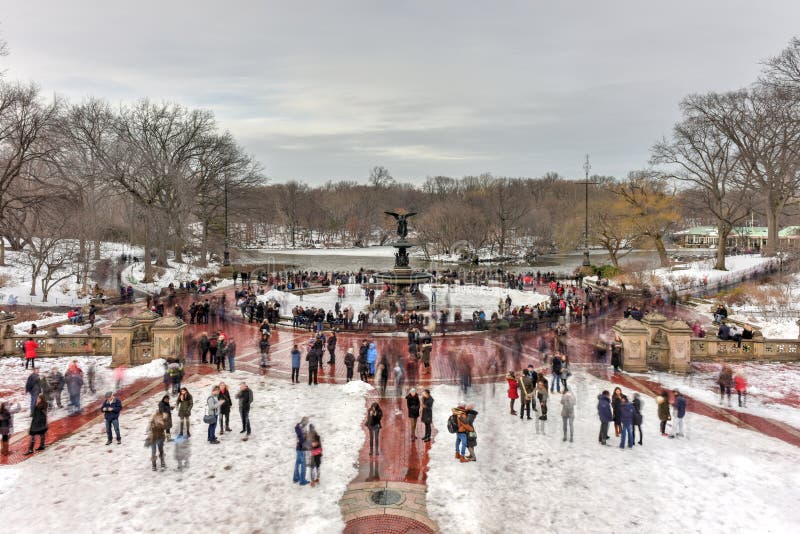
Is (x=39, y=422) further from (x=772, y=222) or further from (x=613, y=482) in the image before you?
(x=772, y=222)

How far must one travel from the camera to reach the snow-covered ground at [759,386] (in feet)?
42.1

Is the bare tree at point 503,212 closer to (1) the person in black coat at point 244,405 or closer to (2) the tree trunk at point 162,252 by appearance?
(2) the tree trunk at point 162,252

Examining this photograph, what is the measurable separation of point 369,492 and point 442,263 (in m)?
65.8

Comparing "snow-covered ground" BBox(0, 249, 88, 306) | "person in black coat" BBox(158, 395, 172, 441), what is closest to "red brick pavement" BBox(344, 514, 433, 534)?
"person in black coat" BBox(158, 395, 172, 441)

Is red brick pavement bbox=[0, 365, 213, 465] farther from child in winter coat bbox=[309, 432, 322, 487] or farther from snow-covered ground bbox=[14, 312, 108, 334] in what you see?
snow-covered ground bbox=[14, 312, 108, 334]

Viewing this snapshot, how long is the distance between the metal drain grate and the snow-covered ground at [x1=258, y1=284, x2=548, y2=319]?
59.4ft

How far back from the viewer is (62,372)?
15516 mm

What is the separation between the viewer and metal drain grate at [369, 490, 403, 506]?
27.2 feet

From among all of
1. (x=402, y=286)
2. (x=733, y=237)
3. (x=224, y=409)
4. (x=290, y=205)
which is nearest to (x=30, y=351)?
(x=224, y=409)

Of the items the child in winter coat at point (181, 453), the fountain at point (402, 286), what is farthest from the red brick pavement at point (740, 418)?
the fountain at point (402, 286)

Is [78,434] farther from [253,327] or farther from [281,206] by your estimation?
[281,206]

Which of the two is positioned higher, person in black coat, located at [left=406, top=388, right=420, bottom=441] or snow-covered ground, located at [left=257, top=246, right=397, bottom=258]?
snow-covered ground, located at [left=257, top=246, right=397, bottom=258]

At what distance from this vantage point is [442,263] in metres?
73.9

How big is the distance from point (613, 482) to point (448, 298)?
75.8 feet
